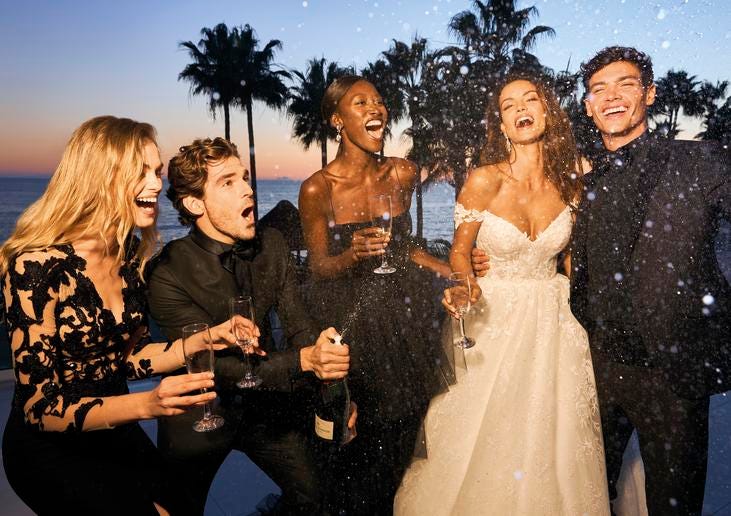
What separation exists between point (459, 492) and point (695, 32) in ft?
6.52

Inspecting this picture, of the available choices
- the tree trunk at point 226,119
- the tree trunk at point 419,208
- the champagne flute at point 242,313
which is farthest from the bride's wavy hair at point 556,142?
the tree trunk at point 226,119

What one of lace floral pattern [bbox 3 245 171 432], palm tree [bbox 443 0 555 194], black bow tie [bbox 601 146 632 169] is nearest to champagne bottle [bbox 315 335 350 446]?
lace floral pattern [bbox 3 245 171 432]

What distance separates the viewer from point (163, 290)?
1.75m

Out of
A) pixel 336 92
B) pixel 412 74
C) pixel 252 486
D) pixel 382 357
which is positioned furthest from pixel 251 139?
pixel 252 486

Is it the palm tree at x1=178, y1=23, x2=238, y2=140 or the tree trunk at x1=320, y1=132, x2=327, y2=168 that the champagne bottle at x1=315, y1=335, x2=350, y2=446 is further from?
the palm tree at x1=178, y1=23, x2=238, y2=140

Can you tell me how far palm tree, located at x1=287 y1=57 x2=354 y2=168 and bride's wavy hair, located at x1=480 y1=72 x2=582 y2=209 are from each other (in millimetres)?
835

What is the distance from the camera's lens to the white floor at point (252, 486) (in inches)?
88.2

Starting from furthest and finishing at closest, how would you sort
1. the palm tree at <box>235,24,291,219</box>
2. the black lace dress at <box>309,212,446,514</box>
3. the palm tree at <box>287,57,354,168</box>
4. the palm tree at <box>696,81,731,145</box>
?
the palm tree at <box>235,24,291,219</box>
the palm tree at <box>287,57,354,168</box>
the black lace dress at <box>309,212,446,514</box>
the palm tree at <box>696,81,731,145</box>

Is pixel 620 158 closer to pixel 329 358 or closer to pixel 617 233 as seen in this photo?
pixel 617 233

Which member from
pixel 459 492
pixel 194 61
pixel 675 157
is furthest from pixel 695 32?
pixel 194 61

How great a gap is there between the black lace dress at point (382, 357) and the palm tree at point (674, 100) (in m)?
1.07

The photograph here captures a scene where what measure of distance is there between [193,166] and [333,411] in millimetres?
1045

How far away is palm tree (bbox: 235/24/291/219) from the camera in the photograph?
108 inches

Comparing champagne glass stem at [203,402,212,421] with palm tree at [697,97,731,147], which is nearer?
champagne glass stem at [203,402,212,421]
